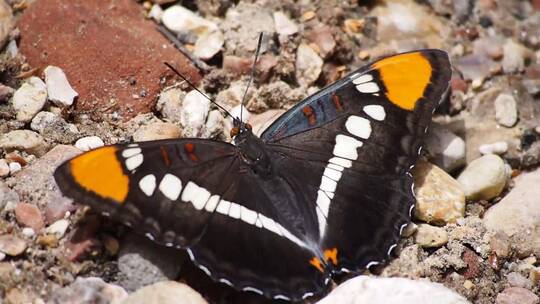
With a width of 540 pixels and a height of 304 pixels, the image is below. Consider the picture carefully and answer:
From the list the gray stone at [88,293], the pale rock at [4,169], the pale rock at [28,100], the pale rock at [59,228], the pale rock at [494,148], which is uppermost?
the pale rock at [28,100]

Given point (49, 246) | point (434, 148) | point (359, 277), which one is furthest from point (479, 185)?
point (49, 246)

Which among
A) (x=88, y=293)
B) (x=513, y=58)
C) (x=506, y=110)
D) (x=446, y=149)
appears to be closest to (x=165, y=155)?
(x=88, y=293)

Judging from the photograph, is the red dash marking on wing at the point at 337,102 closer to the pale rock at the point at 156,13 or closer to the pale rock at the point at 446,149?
the pale rock at the point at 446,149

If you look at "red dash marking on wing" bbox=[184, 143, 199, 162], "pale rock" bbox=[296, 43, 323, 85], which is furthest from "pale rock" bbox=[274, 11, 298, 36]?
"red dash marking on wing" bbox=[184, 143, 199, 162]

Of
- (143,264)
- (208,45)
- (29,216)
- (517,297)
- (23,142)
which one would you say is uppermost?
(208,45)

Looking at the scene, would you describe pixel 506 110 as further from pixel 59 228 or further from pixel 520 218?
pixel 59 228

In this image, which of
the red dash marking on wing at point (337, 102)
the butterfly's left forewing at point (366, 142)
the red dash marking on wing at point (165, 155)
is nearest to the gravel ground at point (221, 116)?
the butterfly's left forewing at point (366, 142)
